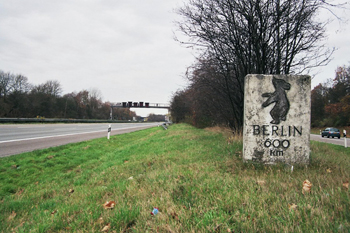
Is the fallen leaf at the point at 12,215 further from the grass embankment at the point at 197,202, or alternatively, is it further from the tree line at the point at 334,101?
the tree line at the point at 334,101

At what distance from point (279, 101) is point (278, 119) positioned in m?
0.38

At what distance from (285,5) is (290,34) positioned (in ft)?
3.91

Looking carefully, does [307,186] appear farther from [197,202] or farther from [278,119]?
[278,119]

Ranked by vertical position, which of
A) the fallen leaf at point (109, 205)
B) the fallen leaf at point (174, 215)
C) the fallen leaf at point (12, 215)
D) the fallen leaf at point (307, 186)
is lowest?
the fallen leaf at point (12, 215)

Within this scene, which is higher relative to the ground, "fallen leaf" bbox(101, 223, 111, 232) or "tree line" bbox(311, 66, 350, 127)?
"tree line" bbox(311, 66, 350, 127)

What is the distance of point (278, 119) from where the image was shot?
4.52 m

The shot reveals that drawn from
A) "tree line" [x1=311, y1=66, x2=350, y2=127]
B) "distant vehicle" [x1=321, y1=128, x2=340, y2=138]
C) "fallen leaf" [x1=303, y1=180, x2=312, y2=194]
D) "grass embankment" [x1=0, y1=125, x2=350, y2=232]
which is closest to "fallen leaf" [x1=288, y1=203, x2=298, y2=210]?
"grass embankment" [x1=0, y1=125, x2=350, y2=232]

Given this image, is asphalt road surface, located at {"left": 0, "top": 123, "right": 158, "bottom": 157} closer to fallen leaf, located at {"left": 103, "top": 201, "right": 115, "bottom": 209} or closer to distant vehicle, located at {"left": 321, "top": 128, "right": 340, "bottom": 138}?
fallen leaf, located at {"left": 103, "top": 201, "right": 115, "bottom": 209}

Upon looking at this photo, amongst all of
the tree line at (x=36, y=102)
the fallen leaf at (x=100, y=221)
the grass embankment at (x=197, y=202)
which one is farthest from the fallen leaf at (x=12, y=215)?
the tree line at (x=36, y=102)

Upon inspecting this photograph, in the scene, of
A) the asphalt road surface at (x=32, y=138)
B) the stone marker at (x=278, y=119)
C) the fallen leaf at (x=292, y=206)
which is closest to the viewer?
the fallen leaf at (x=292, y=206)

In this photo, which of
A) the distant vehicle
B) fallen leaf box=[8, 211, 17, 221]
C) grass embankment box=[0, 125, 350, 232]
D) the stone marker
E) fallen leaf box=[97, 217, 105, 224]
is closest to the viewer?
grass embankment box=[0, 125, 350, 232]

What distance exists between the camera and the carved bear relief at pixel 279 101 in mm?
4492

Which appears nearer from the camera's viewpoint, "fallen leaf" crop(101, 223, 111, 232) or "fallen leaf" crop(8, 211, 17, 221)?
"fallen leaf" crop(101, 223, 111, 232)

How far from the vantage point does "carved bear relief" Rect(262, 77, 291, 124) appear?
14.7 feet
